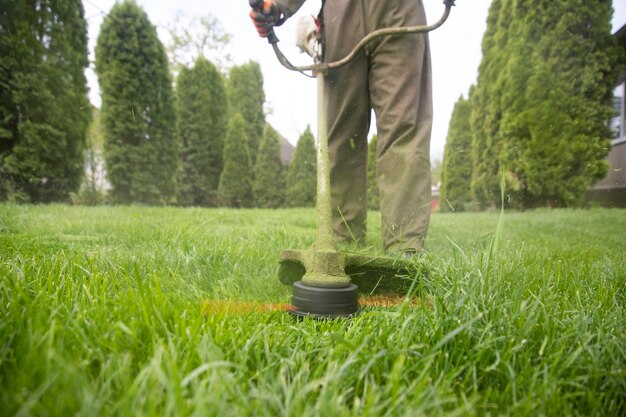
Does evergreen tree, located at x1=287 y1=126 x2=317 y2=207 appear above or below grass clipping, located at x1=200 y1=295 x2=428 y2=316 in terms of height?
above

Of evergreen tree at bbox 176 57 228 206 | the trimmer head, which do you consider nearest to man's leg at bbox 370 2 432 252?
the trimmer head

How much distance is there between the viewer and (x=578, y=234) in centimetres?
267

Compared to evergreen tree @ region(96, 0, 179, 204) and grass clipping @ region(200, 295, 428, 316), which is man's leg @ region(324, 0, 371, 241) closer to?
grass clipping @ region(200, 295, 428, 316)

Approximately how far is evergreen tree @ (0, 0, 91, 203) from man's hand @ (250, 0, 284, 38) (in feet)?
3.50

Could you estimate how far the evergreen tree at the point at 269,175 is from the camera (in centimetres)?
1000

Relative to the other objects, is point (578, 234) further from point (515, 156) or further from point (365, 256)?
point (515, 156)

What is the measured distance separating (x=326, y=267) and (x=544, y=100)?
4.99 meters

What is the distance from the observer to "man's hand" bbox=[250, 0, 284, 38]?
4.53 ft

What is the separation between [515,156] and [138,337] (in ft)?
20.8

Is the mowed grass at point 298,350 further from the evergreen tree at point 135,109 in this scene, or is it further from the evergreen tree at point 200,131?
the evergreen tree at point 200,131

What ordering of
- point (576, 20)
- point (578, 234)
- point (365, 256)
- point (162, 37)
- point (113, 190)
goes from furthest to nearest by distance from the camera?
point (113, 190) → point (162, 37) → point (576, 20) → point (578, 234) → point (365, 256)

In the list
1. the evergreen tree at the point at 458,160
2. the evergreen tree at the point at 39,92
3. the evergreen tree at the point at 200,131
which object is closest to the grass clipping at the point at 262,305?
the evergreen tree at the point at 39,92

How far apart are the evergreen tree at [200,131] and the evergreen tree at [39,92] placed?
675 centimetres

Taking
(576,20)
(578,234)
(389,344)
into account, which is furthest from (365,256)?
(576,20)
